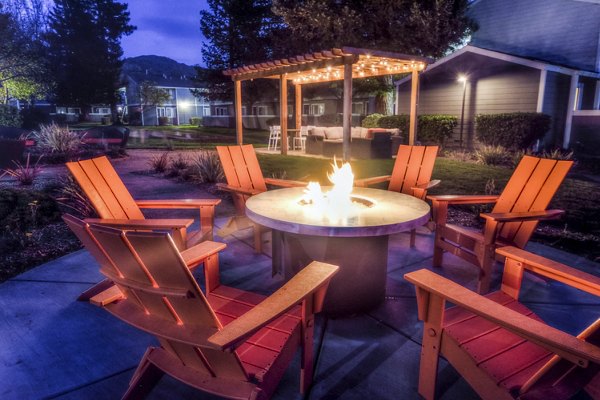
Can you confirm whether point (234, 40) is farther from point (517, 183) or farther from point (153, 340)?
point (153, 340)

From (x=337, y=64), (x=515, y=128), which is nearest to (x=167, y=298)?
(x=337, y=64)

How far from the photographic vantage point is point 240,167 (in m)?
4.38

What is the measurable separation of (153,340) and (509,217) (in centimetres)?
265

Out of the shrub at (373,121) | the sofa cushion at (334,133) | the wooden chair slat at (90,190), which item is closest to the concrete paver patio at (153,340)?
the wooden chair slat at (90,190)

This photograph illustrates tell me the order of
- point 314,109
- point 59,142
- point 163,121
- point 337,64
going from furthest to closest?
point 163,121, point 314,109, point 59,142, point 337,64

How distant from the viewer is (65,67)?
3603 cm

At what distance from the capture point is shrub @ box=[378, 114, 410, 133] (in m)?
16.2

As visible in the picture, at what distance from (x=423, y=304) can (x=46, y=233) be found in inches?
183

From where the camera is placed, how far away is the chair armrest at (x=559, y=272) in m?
1.79

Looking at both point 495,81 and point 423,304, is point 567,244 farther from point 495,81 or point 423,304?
point 495,81

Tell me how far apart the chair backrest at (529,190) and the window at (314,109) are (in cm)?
2868

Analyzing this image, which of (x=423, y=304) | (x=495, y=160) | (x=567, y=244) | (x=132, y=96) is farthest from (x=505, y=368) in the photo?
(x=132, y=96)

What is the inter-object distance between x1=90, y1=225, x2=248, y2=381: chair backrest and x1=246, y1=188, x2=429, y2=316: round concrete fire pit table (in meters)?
1.06

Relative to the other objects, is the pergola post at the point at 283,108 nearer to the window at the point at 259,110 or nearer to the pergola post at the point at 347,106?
the pergola post at the point at 347,106
